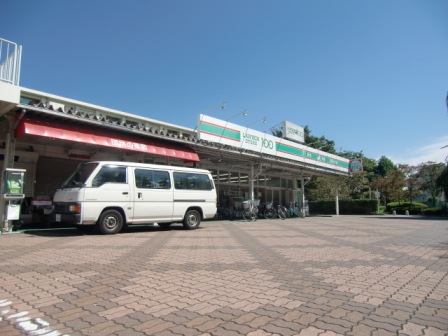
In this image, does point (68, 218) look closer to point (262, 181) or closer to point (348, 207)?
point (262, 181)

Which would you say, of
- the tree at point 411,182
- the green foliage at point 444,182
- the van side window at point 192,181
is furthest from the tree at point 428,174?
the van side window at point 192,181

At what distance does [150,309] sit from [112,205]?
623 centimetres

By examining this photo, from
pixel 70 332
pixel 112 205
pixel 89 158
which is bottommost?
pixel 70 332

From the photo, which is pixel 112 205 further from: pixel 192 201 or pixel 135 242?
pixel 192 201

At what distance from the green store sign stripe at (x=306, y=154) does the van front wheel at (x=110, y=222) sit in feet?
40.3

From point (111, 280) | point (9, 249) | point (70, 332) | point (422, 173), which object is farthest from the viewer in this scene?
point (422, 173)

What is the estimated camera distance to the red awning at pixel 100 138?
9.22m

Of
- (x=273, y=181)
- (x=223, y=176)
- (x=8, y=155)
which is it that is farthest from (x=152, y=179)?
(x=273, y=181)

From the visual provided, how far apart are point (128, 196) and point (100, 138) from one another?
259cm

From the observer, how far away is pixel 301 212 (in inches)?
936

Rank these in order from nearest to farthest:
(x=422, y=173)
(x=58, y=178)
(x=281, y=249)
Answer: (x=281, y=249) → (x=58, y=178) → (x=422, y=173)

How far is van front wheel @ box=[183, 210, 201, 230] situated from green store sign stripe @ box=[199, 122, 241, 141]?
428cm

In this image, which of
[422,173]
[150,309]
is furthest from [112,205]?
[422,173]

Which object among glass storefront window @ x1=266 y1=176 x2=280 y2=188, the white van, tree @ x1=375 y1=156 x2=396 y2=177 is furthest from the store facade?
tree @ x1=375 y1=156 x2=396 y2=177
